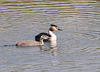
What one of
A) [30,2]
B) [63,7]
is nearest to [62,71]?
[63,7]

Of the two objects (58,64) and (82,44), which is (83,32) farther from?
(58,64)

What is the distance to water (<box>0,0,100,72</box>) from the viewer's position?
10859mm

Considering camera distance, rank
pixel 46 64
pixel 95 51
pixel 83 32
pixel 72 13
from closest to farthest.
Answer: pixel 46 64
pixel 95 51
pixel 83 32
pixel 72 13

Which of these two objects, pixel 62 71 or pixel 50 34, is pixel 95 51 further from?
pixel 50 34

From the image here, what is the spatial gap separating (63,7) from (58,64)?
10.8 m

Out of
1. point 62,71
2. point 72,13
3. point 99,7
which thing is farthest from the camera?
point 99,7

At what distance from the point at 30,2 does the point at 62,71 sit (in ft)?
43.2

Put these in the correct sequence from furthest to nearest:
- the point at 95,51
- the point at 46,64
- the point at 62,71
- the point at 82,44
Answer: the point at 82,44 < the point at 95,51 < the point at 46,64 < the point at 62,71

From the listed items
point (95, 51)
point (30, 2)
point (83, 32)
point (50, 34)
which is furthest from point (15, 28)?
point (30, 2)

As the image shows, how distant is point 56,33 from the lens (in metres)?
16.9

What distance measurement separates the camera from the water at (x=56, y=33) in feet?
35.6

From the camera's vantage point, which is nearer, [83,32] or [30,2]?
[83,32]

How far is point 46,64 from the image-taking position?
10867 millimetres

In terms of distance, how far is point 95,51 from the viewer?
1248 centimetres
